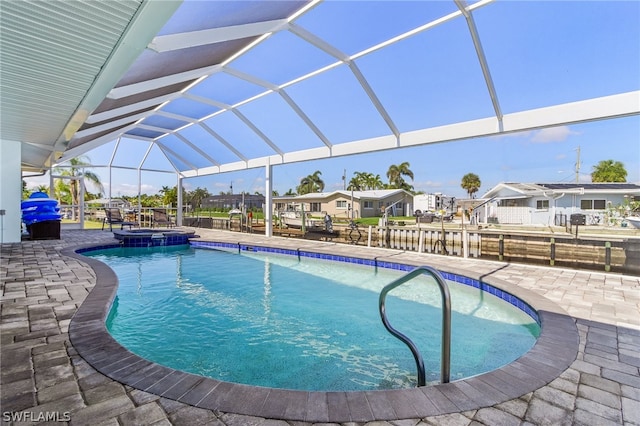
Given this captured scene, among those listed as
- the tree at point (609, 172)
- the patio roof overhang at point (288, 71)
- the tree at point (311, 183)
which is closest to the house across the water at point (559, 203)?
the patio roof overhang at point (288, 71)

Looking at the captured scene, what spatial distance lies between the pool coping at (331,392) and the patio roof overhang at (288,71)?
285cm

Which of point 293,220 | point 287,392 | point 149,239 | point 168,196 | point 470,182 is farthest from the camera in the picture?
point 470,182

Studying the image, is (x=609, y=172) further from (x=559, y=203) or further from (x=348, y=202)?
(x=348, y=202)

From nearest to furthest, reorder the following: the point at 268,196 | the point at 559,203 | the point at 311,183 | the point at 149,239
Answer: the point at 149,239 → the point at 268,196 → the point at 559,203 → the point at 311,183

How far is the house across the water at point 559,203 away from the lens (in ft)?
38.8

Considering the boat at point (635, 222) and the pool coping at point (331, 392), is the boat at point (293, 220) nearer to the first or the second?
the boat at point (635, 222)

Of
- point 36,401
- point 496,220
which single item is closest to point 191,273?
point 36,401

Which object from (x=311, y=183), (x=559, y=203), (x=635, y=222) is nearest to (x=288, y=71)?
(x=635, y=222)

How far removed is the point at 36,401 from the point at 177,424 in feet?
2.97

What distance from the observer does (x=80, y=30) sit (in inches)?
123

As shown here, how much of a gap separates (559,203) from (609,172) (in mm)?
21988

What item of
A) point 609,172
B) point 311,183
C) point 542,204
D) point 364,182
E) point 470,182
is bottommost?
point 542,204

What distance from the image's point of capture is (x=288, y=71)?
7223mm

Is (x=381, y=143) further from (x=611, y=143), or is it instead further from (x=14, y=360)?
(x=14, y=360)
